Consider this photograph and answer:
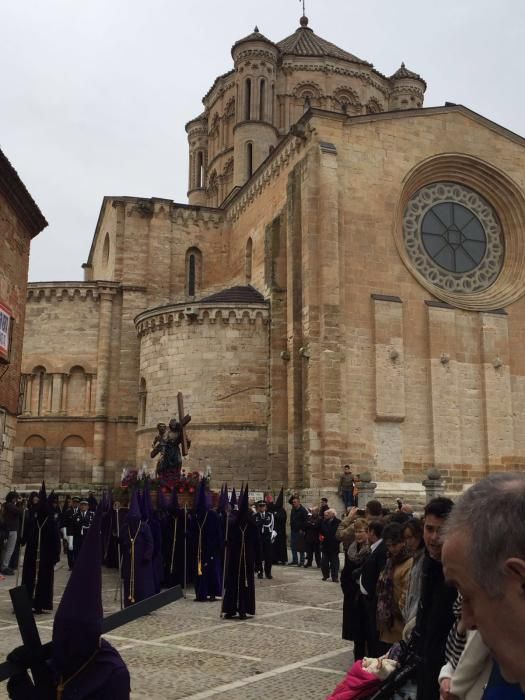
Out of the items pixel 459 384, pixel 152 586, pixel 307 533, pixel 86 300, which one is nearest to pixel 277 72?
pixel 86 300

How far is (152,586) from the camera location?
11.6 m

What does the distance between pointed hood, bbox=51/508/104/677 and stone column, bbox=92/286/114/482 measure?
28.3 metres

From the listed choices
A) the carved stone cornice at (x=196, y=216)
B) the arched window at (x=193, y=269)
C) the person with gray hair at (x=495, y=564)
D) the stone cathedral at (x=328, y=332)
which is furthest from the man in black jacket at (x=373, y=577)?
the carved stone cornice at (x=196, y=216)

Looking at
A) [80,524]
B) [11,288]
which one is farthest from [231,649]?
[11,288]

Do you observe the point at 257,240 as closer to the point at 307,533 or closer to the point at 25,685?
the point at 307,533

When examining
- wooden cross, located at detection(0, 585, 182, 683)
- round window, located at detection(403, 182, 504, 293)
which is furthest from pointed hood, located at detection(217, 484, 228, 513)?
round window, located at detection(403, 182, 504, 293)

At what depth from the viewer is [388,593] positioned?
5766 mm

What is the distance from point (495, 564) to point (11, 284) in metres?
17.9

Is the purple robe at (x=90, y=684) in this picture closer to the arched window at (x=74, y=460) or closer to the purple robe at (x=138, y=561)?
the purple robe at (x=138, y=561)

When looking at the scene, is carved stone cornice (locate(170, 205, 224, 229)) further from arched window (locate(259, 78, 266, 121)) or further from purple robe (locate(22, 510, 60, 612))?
purple robe (locate(22, 510, 60, 612))

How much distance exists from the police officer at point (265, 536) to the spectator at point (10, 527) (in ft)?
15.3

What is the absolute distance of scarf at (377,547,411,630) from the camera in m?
5.74

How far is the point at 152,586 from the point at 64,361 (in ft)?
71.8

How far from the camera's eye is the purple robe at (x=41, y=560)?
10984mm
